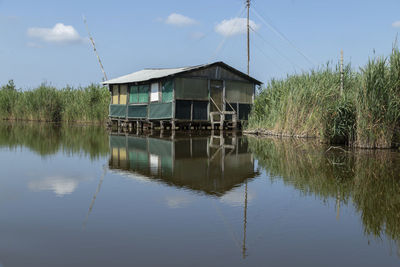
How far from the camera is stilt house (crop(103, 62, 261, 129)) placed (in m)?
26.3

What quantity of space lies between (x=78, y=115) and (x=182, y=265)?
3581 centimetres

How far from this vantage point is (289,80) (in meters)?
22.0

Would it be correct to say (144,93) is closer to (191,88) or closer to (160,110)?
(160,110)

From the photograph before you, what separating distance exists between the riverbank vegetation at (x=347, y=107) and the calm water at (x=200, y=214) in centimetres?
290

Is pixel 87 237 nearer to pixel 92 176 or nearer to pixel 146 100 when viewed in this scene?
pixel 92 176

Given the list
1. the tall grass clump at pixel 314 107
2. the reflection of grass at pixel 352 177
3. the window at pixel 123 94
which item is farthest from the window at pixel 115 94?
the reflection of grass at pixel 352 177

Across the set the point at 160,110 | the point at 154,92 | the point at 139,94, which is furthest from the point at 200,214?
the point at 139,94

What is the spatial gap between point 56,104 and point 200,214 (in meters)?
36.4

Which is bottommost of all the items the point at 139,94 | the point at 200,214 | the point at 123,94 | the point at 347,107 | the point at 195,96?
the point at 200,214

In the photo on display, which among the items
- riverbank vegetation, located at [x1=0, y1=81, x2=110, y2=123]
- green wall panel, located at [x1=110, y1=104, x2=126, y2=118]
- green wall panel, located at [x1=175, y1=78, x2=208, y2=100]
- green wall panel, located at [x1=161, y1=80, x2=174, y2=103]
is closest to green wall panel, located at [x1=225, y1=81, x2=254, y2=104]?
green wall panel, located at [x1=175, y1=78, x2=208, y2=100]

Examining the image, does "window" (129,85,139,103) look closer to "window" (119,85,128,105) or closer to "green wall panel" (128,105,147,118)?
"green wall panel" (128,105,147,118)

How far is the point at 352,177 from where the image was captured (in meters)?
8.18

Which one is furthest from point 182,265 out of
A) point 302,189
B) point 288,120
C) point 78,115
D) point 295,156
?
point 78,115

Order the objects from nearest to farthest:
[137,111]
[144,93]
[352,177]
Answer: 1. [352,177]
2. [144,93]
3. [137,111]
